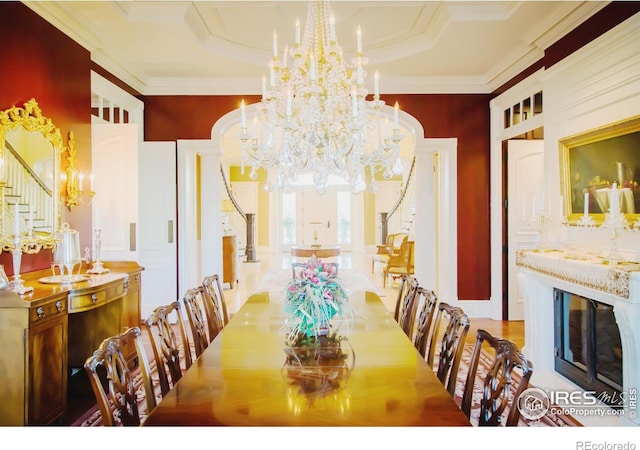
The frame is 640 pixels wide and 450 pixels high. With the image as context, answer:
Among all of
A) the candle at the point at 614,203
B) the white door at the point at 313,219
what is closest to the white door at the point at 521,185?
the candle at the point at 614,203

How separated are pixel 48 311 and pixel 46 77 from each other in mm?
1931

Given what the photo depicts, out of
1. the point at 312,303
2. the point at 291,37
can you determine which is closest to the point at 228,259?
the point at 291,37

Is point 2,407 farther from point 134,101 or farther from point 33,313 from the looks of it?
point 134,101

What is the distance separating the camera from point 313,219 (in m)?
14.0

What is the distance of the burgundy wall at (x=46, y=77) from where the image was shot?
2.79m

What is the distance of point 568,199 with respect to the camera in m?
3.46

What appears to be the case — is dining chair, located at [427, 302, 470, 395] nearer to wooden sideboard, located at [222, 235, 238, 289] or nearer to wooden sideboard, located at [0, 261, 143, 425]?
wooden sideboard, located at [0, 261, 143, 425]

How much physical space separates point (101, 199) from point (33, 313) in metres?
2.22

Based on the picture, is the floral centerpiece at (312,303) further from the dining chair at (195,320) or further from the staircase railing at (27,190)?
the staircase railing at (27,190)

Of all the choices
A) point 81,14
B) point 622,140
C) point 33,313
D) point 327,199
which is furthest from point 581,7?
point 327,199

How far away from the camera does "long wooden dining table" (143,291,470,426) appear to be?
121 centimetres

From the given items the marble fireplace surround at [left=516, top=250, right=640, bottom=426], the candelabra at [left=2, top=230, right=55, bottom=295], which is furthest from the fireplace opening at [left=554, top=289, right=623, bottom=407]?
the candelabra at [left=2, top=230, right=55, bottom=295]

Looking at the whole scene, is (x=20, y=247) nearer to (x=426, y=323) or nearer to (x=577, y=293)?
(x=426, y=323)

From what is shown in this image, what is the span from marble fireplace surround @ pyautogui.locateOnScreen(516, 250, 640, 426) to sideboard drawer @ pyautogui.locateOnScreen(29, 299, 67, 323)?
332cm
